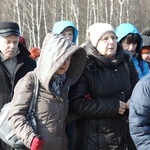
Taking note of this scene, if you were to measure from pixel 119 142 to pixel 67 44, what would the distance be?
0.88 metres

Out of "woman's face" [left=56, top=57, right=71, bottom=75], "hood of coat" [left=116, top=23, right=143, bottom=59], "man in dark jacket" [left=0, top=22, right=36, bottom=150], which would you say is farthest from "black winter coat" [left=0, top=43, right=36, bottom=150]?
"hood of coat" [left=116, top=23, right=143, bottom=59]

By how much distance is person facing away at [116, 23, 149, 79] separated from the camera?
3.47m

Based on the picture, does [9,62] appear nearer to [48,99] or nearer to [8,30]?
[8,30]

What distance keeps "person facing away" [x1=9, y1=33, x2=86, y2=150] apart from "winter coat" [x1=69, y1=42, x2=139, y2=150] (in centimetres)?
17

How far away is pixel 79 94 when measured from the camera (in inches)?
106

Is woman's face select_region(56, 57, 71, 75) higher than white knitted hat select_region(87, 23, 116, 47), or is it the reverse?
white knitted hat select_region(87, 23, 116, 47)

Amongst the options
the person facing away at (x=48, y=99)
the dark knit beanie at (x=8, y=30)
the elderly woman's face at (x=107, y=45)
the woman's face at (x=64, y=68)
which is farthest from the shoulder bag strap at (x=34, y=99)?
the dark knit beanie at (x=8, y=30)

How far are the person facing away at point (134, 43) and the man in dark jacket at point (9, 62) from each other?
106cm

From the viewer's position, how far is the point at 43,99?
8.11 ft

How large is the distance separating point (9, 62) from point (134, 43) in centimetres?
127

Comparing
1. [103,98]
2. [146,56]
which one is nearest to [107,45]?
[103,98]

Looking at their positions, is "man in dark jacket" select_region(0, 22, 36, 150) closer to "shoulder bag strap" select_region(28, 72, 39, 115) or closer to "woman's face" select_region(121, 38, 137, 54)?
"shoulder bag strap" select_region(28, 72, 39, 115)

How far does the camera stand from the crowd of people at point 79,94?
91.0 inches

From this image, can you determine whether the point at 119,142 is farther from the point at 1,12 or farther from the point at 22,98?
the point at 1,12
